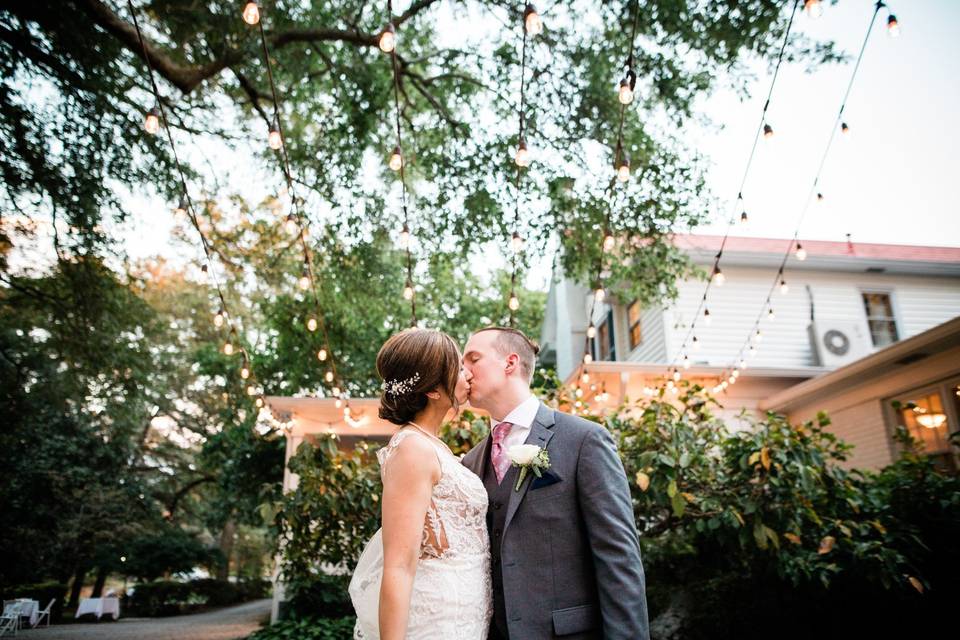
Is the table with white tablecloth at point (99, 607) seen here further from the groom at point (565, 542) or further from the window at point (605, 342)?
the groom at point (565, 542)

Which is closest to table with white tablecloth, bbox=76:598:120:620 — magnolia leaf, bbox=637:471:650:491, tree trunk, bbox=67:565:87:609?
tree trunk, bbox=67:565:87:609

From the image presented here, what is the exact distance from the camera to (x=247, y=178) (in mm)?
10391

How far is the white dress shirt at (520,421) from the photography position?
2371 mm

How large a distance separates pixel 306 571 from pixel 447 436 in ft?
6.99

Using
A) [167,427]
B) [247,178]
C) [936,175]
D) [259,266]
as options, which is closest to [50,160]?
[247,178]

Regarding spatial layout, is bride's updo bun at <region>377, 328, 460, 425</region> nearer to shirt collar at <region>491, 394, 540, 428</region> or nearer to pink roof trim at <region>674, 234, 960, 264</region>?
shirt collar at <region>491, 394, 540, 428</region>

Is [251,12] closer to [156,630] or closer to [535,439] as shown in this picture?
[535,439]

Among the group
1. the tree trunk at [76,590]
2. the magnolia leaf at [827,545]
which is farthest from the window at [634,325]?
the tree trunk at [76,590]

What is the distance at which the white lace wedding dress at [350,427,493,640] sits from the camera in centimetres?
197

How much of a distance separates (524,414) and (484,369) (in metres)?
0.26

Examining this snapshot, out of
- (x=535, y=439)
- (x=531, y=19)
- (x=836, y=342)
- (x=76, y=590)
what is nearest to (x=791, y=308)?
(x=836, y=342)

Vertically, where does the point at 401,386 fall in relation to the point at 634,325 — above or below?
below

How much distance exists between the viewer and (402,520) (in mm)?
1831

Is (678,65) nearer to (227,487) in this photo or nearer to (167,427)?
(227,487)
